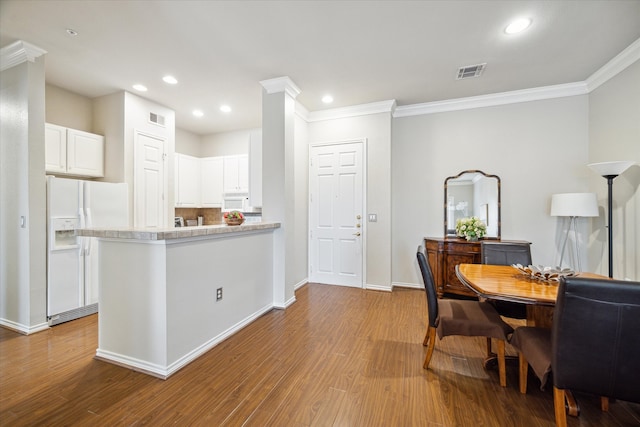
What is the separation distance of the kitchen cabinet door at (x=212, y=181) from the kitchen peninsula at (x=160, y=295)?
2.98 metres

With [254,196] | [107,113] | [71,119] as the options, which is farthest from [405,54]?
[71,119]

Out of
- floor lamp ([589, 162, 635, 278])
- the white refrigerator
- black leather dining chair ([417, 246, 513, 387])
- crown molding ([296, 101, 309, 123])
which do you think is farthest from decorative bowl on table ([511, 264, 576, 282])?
the white refrigerator

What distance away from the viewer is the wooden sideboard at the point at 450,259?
3527mm

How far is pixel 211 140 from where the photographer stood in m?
5.74

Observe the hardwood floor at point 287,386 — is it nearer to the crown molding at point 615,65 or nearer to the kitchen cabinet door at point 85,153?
the kitchen cabinet door at point 85,153

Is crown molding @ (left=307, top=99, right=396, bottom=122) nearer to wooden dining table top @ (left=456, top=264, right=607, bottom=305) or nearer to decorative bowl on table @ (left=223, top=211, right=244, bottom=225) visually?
decorative bowl on table @ (left=223, top=211, right=244, bottom=225)

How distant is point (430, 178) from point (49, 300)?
198 inches

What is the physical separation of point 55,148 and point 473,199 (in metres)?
5.57

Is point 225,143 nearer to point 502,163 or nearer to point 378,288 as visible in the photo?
point 378,288

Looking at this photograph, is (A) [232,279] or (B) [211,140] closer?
(A) [232,279]

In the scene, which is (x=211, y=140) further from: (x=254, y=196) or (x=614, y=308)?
(x=614, y=308)

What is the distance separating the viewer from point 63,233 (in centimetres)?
300

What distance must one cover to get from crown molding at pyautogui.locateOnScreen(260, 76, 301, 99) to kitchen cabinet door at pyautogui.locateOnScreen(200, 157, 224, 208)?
2.28 m

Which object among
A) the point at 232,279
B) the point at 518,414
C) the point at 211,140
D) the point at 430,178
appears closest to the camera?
the point at 518,414
